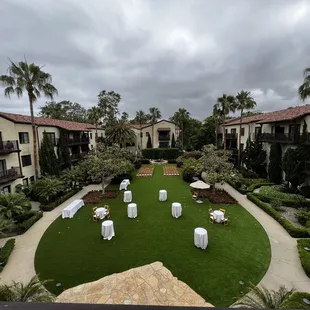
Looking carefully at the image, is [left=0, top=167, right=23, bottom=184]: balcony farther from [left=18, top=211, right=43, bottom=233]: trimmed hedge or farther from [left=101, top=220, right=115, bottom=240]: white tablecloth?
[left=101, top=220, right=115, bottom=240]: white tablecloth

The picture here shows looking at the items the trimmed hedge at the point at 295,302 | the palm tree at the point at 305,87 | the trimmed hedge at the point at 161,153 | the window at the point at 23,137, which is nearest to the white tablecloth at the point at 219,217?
the trimmed hedge at the point at 295,302

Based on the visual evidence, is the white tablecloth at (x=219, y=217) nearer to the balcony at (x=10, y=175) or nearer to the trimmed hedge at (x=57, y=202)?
the trimmed hedge at (x=57, y=202)

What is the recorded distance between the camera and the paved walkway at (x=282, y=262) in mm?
9180

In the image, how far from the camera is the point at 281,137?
2423 cm

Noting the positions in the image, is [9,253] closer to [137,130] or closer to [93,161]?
[93,161]

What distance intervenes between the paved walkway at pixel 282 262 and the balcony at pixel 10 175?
74.2 feet

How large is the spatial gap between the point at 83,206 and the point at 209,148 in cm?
1490

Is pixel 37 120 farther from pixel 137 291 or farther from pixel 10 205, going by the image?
pixel 137 291

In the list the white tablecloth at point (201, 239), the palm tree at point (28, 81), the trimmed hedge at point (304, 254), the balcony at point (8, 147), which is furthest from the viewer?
the palm tree at point (28, 81)

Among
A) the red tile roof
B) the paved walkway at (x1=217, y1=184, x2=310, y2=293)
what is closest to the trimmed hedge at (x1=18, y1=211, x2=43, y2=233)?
the red tile roof

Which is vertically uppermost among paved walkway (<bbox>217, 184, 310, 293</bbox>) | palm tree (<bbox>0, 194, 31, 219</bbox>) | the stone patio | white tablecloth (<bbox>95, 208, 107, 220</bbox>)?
palm tree (<bbox>0, 194, 31, 219</bbox>)

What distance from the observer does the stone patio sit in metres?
7.56

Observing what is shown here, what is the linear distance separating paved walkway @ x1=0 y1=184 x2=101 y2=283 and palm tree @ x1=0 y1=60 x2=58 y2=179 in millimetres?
11499

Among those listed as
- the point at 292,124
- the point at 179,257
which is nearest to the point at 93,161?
the point at 179,257
